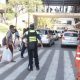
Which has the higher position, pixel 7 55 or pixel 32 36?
pixel 32 36

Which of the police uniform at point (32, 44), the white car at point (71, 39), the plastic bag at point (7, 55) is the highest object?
the police uniform at point (32, 44)

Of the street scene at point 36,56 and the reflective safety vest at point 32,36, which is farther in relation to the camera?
the reflective safety vest at point 32,36

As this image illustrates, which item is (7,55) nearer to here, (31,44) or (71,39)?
(31,44)

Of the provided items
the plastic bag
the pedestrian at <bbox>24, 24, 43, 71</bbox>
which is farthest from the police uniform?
the plastic bag

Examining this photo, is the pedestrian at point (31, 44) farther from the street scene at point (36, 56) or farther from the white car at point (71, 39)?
the white car at point (71, 39)

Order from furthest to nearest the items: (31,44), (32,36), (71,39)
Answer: (71,39)
(32,36)
(31,44)

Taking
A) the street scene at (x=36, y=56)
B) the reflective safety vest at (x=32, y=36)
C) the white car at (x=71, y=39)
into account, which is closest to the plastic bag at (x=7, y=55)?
the street scene at (x=36, y=56)

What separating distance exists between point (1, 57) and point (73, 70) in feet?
12.2

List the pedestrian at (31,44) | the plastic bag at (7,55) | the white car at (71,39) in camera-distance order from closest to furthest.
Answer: the pedestrian at (31,44), the plastic bag at (7,55), the white car at (71,39)

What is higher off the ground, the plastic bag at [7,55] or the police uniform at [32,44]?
the police uniform at [32,44]

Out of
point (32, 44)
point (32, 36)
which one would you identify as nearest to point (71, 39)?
point (32, 36)

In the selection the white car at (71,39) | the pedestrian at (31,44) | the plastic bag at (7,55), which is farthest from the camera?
the white car at (71,39)

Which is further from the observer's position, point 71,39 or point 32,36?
point 71,39

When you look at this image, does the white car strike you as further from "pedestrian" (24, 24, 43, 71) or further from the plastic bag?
"pedestrian" (24, 24, 43, 71)
